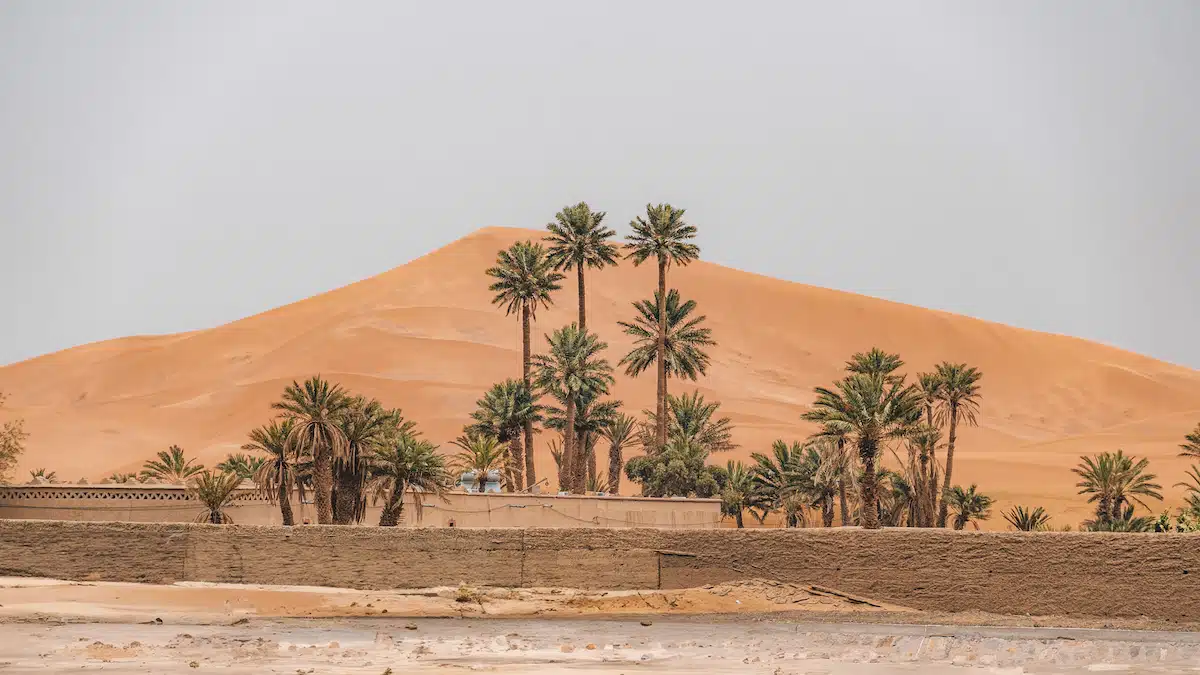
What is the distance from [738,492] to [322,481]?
98.1ft

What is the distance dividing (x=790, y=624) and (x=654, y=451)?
144 ft

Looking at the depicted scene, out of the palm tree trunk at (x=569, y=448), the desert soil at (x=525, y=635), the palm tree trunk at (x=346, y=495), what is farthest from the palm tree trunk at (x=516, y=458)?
the desert soil at (x=525, y=635)

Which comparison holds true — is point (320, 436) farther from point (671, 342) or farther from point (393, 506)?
point (671, 342)

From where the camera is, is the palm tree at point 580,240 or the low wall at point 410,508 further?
the palm tree at point 580,240

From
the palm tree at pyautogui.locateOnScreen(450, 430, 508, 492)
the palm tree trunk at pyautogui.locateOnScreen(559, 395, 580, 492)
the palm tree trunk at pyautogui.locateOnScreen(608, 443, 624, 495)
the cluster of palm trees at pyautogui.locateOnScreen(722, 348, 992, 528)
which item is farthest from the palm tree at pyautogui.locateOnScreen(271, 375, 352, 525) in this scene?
the palm tree trunk at pyautogui.locateOnScreen(608, 443, 624, 495)

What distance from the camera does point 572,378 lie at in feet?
221

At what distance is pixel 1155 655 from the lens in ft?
80.2

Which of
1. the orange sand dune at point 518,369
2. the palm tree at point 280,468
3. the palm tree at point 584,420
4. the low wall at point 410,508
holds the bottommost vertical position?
the low wall at point 410,508

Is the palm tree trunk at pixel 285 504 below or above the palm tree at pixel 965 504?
below

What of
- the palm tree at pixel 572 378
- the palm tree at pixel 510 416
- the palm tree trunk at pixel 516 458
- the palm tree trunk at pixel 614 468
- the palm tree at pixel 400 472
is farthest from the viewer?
the palm tree trunk at pixel 614 468

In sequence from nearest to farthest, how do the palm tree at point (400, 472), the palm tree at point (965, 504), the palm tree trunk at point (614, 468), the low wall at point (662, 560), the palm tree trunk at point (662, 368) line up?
1. the low wall at point (662, 560)
2. the palm tree at point (400, 472)
3. the palm tree at point (965, 504)
4. the palm tree trunk at point (614, 468)
5. the palm tree trunk at point (662, 368)

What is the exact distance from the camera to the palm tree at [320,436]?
44156 millimetres

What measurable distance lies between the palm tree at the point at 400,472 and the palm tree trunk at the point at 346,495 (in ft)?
1.56

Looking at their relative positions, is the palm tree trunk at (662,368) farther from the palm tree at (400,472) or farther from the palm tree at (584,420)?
the palm tree at (400,472)
